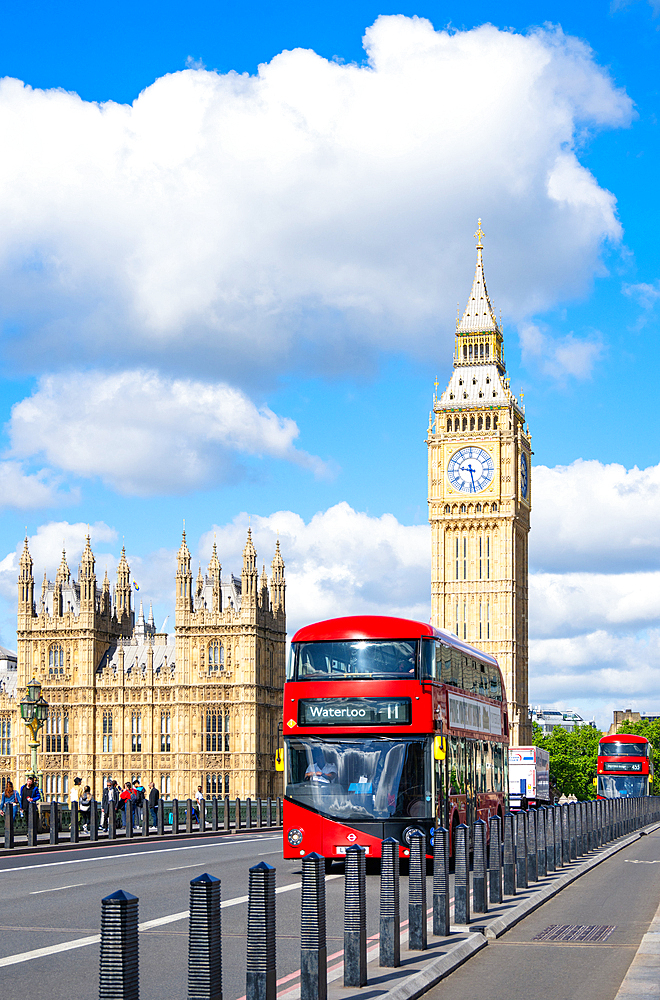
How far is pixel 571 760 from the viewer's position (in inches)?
4894

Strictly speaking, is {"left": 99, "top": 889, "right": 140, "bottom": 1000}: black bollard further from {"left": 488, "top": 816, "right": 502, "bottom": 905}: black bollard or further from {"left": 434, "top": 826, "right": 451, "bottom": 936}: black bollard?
{"left": 488, "top": 816, "right": 502, "bottom": 905}: black bollard

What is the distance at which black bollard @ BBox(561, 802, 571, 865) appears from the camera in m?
24.2

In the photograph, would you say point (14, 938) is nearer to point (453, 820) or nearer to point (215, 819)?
point (453, 820)

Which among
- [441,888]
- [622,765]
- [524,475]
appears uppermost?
[524,475]

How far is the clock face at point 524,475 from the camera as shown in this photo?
4414 inches

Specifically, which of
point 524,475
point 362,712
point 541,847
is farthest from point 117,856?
point 524,475

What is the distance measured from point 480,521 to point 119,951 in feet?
341

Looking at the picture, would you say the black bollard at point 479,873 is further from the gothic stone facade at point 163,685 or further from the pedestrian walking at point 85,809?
the gothic stone facade at point 163,685

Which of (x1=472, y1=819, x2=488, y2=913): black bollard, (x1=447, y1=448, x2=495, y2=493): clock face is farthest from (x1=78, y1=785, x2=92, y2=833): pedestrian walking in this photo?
(x1=447, y1=448, x2=495, y2=493): clock face

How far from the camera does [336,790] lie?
67.4 ft

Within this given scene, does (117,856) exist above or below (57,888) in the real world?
below

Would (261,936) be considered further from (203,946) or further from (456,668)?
(456,668)

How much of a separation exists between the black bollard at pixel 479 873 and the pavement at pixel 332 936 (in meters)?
0.20

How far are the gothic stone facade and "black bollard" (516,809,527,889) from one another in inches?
2405
